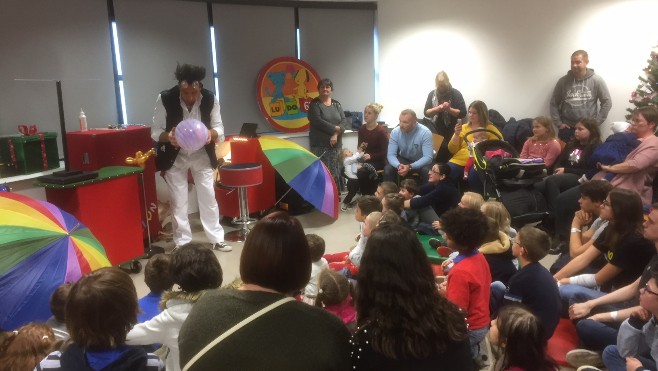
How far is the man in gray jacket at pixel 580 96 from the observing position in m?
6.33

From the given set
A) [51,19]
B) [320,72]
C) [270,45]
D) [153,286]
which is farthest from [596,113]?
[51,19]

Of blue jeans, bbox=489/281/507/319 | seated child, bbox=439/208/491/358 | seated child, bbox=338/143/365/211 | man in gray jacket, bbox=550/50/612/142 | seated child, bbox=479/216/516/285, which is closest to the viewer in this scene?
seated child, bbox=439/208/491/358

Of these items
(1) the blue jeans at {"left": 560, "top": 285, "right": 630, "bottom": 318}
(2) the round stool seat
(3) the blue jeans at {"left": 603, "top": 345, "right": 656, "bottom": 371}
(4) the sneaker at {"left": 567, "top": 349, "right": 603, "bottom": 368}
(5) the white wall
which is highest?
(5) the white wall

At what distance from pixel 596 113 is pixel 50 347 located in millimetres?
6301

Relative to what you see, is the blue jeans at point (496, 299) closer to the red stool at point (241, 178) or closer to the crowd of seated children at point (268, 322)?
the crowd of seated children at point (268, 322)

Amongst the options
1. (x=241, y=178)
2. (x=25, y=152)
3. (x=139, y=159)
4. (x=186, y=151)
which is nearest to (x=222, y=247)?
(x=241, y=178)

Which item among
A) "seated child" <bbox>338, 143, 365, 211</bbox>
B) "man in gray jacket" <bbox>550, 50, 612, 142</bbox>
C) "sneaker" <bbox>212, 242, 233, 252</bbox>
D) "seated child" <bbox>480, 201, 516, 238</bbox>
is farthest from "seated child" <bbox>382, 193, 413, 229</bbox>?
"man in gray jacket" <bbox>550, 50, 612, 142</bbox>

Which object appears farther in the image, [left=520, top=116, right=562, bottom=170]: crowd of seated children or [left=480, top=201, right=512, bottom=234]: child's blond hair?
[left=520, top=116, right=562, bottom=170]: crowd of seated children

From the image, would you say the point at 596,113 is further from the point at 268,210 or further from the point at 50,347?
the point at 50,347

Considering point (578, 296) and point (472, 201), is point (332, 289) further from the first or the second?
point (472, 201)

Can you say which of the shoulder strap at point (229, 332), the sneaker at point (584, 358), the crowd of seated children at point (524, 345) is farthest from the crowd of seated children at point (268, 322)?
the sneaker at point (584, 358)

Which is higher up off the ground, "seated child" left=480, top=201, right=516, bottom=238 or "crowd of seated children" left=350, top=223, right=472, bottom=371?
"crowd of seated children" left=350, top=223, right=472, bottom=371

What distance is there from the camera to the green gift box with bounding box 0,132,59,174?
15.1ft

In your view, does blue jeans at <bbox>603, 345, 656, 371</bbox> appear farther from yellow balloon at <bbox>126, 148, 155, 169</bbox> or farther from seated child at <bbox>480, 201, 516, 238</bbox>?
yellow balloon at <bbox>126, 148, 155, 169</bbox>
